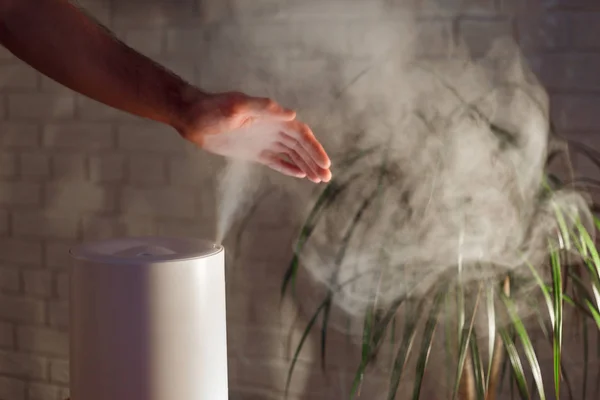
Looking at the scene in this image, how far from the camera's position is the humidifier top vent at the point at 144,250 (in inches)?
44.6

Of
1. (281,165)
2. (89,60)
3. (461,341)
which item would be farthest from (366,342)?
(89,60)

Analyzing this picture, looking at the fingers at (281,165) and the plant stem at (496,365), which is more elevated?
the fingers at (281,165)

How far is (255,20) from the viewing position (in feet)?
5.15

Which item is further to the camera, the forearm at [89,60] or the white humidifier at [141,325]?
the forearm at [89,60]

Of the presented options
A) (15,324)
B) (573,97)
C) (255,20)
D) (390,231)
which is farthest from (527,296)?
(15,324)

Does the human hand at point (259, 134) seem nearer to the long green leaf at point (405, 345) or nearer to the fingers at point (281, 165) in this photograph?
the fingers at point (281, 165)

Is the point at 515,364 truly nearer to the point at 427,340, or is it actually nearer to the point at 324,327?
the point at 427,340

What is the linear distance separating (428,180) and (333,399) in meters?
0.55

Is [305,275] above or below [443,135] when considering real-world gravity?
below

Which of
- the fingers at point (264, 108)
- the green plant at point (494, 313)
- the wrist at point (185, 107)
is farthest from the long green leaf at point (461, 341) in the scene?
the wrist at point (185, 107)

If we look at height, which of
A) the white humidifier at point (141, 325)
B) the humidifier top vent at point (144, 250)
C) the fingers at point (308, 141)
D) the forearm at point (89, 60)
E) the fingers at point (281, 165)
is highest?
the forearm at point (89, 60)

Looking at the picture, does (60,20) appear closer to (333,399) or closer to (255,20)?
(255,20)

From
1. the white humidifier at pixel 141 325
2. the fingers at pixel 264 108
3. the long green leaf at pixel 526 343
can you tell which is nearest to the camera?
the white humidifier at pixel 141 325

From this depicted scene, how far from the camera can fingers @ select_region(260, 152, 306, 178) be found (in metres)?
1.53
